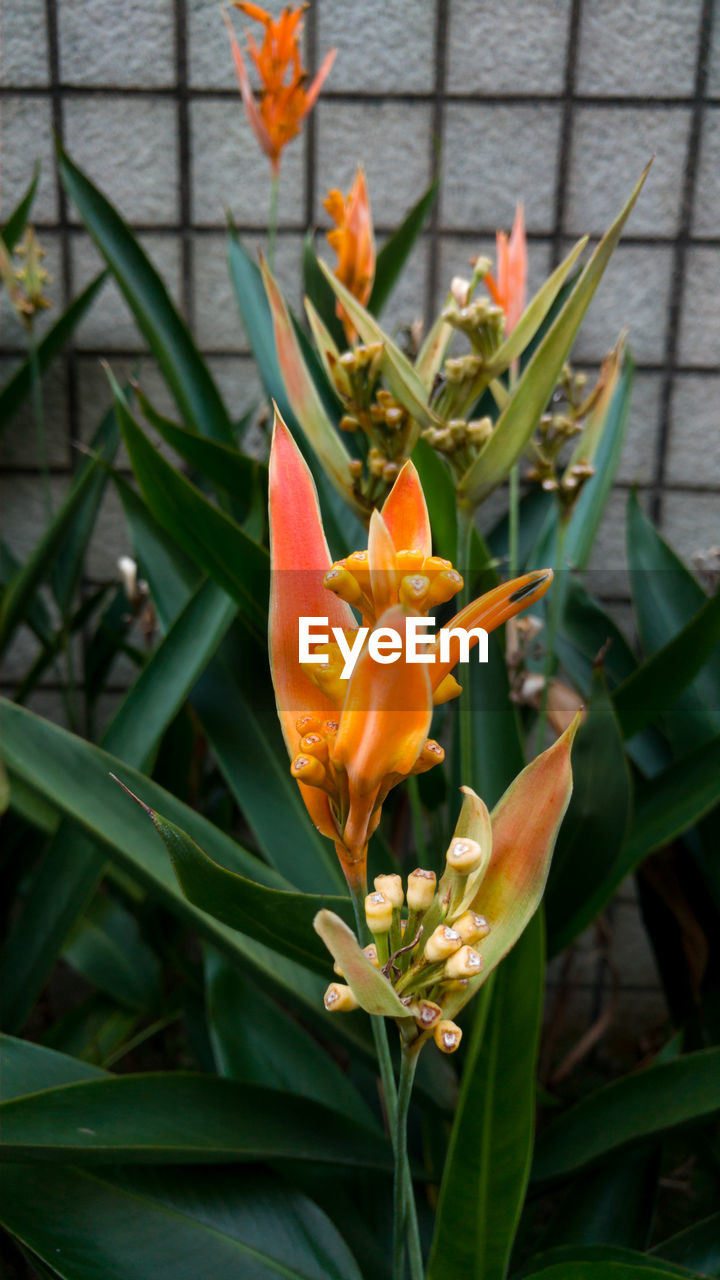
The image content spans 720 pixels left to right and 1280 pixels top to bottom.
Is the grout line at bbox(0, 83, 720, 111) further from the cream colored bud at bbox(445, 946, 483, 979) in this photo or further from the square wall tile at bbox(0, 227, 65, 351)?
the cream colored bud at bbox(445, 946, 483, 979)

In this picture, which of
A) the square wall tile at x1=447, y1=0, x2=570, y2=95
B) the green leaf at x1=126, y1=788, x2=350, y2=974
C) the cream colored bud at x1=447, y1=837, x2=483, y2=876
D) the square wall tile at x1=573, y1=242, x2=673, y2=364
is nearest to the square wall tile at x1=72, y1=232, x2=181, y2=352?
the square wall tile at x1=447, y1=0, x2=570, y2=95

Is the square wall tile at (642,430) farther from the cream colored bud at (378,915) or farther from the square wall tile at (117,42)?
the cream colored bud at (378,915)

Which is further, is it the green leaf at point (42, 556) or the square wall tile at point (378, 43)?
the square wall tile at point (378, 43)

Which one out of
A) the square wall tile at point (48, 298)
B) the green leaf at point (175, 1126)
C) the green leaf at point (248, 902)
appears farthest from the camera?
the square wall tile at point (48, 298)

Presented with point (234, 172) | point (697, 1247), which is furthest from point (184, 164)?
point (697, 1247)

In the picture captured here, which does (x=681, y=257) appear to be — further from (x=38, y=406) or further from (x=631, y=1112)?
(x=631, y=1112)

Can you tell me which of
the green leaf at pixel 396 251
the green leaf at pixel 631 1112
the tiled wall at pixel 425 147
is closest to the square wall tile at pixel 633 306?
the tiled wall at pixel 425 147

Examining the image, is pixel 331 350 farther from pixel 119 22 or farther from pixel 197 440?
pixel 119 22
